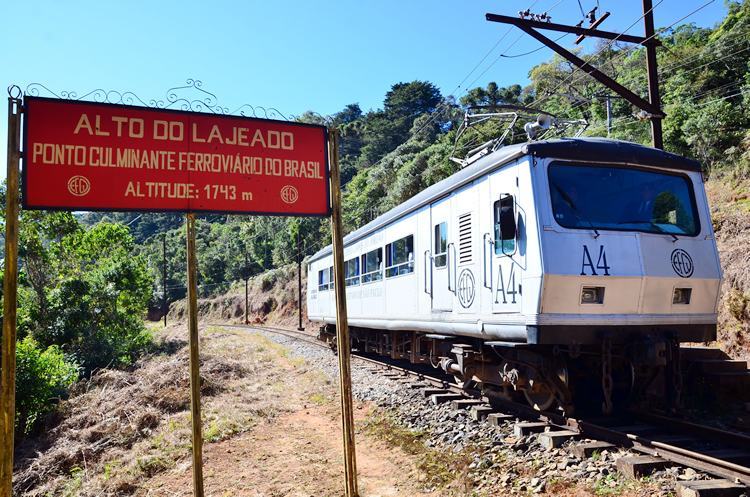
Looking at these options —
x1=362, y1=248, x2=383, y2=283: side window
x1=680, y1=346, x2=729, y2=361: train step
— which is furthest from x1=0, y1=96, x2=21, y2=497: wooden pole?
x1=362, y1=248, x2=383, y2=283: side window

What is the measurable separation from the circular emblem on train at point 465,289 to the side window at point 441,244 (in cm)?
71

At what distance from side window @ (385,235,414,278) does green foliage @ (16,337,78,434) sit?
7737 mm

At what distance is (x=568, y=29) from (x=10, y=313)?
12352mm

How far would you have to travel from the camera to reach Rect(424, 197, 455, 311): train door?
27.4ft

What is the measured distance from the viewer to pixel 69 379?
1346cm

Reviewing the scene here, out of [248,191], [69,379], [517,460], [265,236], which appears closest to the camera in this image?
[248,191]

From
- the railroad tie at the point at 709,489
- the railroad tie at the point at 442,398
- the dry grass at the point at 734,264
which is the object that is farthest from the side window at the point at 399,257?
the dry grass at the point at 734,264

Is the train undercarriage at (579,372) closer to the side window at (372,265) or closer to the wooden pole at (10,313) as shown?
the side window at (372,265)

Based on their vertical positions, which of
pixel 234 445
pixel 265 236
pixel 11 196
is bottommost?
pixel 234 445

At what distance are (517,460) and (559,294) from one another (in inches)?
71.4

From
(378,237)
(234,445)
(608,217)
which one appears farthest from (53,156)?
(378,237)

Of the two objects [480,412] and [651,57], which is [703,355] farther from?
[651,57]

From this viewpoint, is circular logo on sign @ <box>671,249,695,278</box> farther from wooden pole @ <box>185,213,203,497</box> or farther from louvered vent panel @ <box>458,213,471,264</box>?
wooden pole @ <box>185,213,203,497</box>

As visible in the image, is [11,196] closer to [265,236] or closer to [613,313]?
[613,313]
